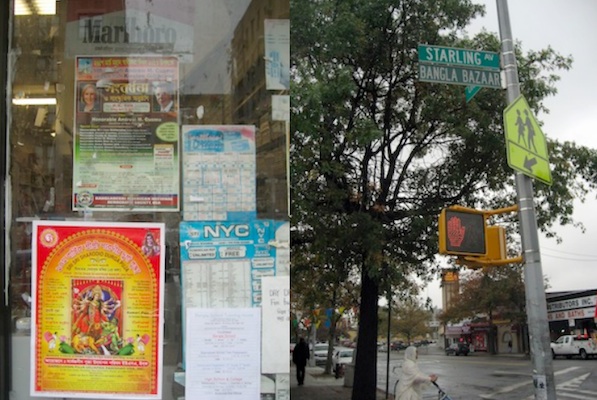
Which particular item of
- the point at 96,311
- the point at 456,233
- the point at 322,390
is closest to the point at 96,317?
the point at 96,311

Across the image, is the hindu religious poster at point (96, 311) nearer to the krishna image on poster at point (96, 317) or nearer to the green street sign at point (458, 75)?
the krishna image on poster at point (96, 317)

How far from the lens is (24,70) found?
10.9 ft

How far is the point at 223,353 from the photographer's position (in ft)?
10.5

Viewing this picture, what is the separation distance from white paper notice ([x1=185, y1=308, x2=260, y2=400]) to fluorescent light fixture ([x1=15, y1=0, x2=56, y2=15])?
178 cm

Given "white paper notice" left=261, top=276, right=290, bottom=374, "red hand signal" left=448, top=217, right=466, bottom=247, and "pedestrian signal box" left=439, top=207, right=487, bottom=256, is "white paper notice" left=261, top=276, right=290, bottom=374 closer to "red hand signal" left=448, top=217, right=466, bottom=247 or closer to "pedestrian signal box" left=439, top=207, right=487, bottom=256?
"pedestrian signal box" left=439, top=207, right=487, bottom=256

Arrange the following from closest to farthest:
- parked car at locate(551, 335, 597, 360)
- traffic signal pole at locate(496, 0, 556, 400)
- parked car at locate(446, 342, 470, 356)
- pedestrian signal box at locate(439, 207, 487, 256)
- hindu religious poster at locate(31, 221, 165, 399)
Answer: hindu religious poster at locate(31, 221, 165, 399) → traffic signal pole at locate(496, 0, 556, 400) → pedestrian signal box at locate(439, 207, 487, 256) → parked car at locate(551, 335, 597, 360) → parked car at locate(446, 342, 470, 356)

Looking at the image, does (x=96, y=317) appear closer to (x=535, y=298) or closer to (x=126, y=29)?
(x=126, y=29)

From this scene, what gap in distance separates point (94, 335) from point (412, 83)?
39.4 feet

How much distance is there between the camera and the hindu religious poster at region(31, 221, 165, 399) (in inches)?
123

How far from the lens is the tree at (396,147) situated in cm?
1170

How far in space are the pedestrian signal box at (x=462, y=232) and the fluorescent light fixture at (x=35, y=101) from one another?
5.02 meters

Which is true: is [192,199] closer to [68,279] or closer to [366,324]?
[68,279]

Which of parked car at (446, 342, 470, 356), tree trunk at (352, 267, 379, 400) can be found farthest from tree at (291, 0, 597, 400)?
parked car at (446, 342, 470, 356)

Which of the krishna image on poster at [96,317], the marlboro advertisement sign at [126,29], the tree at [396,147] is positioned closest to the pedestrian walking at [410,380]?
the tree at [396,147]
